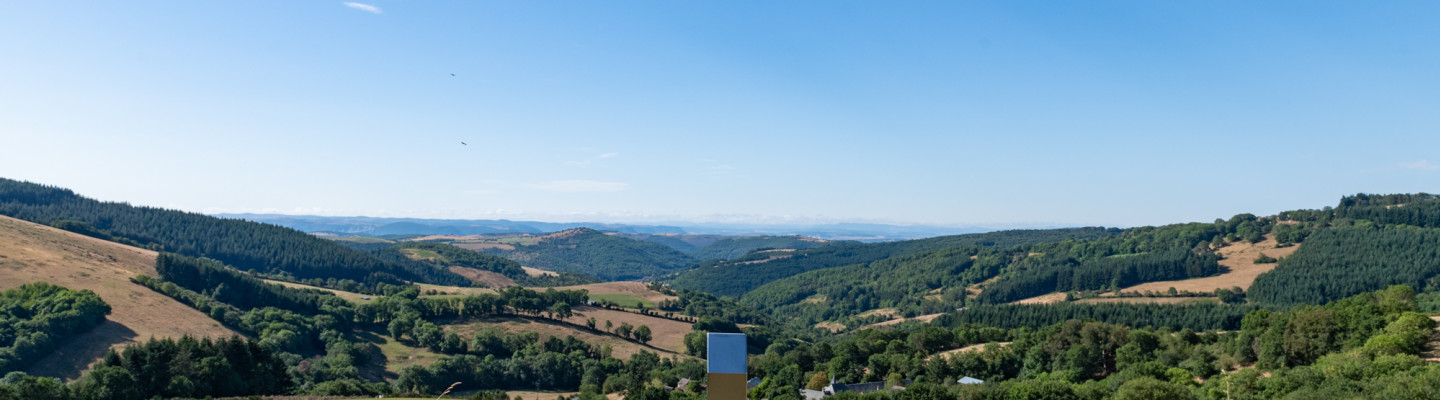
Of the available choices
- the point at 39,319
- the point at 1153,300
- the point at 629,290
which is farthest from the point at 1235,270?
the point at 39,319

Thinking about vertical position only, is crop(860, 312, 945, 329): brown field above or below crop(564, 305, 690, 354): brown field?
below

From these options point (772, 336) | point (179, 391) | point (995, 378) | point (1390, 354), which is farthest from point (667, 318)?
point (1390, 354)

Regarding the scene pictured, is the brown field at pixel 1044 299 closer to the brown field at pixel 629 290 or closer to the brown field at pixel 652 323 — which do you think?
the brown field at pixel 629 290

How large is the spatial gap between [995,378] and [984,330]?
22.2 m

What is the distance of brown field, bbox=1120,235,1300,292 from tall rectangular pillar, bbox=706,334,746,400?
6757 inches

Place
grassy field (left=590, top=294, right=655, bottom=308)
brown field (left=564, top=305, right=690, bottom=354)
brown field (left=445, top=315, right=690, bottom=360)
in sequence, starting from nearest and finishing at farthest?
brown field (left=445, top=315, right=690, bottom=360) → brown field (left=564, top=305, right=690, bottom=354) → grassy field (left=590, top=294, right=655, bottom=308)

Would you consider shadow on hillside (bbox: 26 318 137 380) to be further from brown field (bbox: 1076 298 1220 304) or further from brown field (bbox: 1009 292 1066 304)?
brown field (bbox: 1009 292 1066 304)

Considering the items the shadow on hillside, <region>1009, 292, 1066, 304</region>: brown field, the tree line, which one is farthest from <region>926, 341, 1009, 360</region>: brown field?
<region>1009, 292, 1066, 304</region>: brown field

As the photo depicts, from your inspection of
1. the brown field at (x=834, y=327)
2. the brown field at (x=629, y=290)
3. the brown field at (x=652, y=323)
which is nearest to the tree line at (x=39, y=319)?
the brown field at (x=652, y=323)

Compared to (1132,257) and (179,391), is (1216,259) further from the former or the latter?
(179,391)

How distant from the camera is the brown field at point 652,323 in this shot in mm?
122281

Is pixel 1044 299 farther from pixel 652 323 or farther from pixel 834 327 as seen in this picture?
pixel 652 323

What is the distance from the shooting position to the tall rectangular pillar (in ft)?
44.5

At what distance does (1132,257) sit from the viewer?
191875 mm
